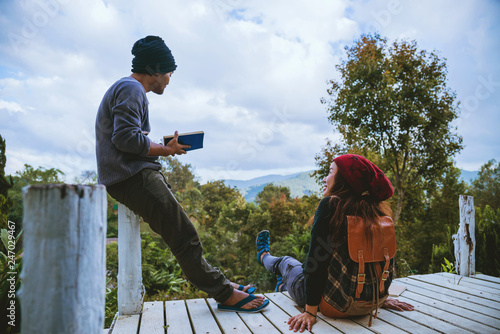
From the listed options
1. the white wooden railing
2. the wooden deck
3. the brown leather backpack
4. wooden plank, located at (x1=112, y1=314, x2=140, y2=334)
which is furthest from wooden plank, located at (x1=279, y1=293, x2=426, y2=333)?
the white wooden railing

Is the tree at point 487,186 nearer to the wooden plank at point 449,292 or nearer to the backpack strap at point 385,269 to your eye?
the wooden plank at point 449,292

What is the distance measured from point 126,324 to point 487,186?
2067cm

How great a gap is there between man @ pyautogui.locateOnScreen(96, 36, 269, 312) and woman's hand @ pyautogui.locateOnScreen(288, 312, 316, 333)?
22.3 inches

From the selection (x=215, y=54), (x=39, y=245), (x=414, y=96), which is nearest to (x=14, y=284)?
(x=39, y=245)

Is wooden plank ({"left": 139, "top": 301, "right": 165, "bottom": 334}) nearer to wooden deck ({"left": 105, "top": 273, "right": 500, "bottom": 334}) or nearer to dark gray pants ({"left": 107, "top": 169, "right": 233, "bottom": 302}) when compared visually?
wooden deck ({"left": 105, "top": 273, "right": 500, "bottom": 334})

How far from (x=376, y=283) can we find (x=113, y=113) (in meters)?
2.02

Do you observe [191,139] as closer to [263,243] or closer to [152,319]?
[152,319]

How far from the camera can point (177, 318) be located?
2271 mm

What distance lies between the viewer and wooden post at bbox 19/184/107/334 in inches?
34.6

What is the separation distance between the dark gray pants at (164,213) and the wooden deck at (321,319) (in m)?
0.30

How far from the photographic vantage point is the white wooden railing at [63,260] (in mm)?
880

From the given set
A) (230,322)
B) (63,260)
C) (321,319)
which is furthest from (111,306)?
(63,260)

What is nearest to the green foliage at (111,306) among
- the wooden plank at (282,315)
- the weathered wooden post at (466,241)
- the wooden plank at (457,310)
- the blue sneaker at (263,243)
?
the blue sneaker at (263,243)

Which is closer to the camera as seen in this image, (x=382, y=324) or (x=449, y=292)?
(x=382, y=324)
